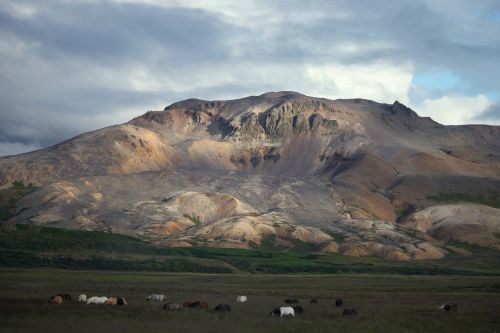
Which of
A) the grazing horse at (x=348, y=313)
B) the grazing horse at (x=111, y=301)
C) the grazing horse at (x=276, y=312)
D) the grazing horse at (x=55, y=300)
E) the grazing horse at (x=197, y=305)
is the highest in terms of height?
the grazing horse at (x=55, y=300)

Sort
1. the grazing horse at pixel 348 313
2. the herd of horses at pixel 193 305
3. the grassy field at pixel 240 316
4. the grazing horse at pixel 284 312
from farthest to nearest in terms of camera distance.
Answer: the grazing horse at pixel 348 313 < the herd of horses at pixel 193 305 < the grazing horse at pixel 284 312 < the grassy field at pixel 240 316

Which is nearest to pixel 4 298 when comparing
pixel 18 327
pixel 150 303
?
pixel 150 303

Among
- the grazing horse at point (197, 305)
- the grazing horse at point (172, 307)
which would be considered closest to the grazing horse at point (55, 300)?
the grazing horse at point (172, 307)

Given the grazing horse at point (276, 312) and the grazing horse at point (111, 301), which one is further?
the grazing horse at point (111, 301)

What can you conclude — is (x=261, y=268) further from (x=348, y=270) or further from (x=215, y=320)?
(x=215, y=320)

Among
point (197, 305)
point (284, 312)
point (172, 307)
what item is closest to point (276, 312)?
point (284, 312)

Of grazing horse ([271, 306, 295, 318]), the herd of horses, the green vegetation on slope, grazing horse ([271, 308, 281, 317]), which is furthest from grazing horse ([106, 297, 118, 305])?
the green vegetation on slope

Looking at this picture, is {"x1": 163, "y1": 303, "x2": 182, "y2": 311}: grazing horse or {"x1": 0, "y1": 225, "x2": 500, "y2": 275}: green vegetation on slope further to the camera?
{"x1": 0, "y1": 225, "x2": 500, "y2": 275}: green vegetation on slope

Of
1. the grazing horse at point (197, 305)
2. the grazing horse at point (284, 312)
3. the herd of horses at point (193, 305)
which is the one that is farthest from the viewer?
the grazing horse at point (197, 305)

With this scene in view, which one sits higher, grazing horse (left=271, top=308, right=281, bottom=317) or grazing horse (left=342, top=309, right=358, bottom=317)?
grazing horse (left=271, top=308, right=281, bottom=317)

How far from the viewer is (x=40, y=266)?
155 metres

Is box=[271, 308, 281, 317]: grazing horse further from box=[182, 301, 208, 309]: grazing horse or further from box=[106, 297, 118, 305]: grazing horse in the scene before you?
box=[106, 297, 118, 305]: grazing horse

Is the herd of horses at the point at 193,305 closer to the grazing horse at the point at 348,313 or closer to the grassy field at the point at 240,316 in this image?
the grazing horse at the point at 348,313

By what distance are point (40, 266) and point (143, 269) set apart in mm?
22850
